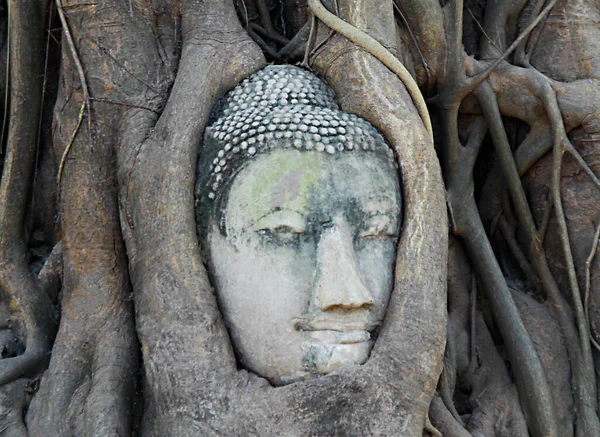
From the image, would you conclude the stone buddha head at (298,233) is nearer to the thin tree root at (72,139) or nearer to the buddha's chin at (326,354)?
the buddha's chin at (326,354)

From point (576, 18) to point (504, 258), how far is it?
0.95m

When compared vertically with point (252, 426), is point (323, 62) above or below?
above

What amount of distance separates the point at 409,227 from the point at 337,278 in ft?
0.98

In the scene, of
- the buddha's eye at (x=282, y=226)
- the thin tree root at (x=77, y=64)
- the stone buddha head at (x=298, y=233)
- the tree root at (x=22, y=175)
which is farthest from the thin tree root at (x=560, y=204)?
the tree root at (x=22, y=175)

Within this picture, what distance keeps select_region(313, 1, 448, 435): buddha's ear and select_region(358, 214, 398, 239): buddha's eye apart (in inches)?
1.5

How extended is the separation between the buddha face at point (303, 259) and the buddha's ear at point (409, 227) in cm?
5

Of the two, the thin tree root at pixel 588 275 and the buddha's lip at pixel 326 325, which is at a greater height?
the buddha's lip at pixel 326 325

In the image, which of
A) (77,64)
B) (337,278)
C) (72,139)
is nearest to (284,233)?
(337,278)

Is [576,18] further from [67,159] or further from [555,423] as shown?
[67,159]

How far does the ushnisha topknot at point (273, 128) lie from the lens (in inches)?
75.9

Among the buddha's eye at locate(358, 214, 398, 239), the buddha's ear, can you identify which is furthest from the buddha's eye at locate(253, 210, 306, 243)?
the buddha's ear

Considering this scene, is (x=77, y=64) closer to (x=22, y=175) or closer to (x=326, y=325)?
(x=22, y=175)

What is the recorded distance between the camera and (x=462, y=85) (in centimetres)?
251

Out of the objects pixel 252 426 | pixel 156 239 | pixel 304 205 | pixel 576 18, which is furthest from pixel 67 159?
pixel 576 18
